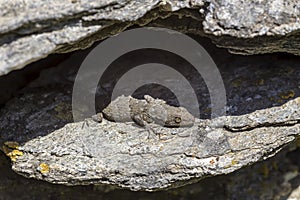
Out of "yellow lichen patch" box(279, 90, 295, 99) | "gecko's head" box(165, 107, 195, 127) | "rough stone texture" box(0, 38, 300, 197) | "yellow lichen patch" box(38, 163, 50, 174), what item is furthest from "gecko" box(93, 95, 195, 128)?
"yellow lichen patch" box(279, 90, 295, 99)

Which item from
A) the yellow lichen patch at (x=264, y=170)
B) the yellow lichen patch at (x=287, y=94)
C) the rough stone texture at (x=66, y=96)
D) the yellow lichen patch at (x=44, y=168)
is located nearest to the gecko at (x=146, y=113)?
the rough stone texture at (x=66, y=96)

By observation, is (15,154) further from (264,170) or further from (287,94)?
(264,170)

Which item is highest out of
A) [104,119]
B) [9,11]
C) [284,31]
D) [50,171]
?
[284,31]

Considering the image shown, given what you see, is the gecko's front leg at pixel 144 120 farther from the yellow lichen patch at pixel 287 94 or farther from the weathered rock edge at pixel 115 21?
the yellow lichen patch at pixel 287 94

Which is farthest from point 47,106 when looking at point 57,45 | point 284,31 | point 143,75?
point 284,31

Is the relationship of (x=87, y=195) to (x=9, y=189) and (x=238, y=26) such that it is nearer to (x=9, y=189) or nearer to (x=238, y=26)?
(x=9, y=189)

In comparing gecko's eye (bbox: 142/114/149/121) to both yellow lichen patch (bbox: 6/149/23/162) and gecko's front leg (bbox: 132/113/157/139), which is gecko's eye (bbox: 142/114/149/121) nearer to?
gecko's front leg (bbox: 132/113/157/139)

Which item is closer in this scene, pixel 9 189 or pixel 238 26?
pixel 238 26
